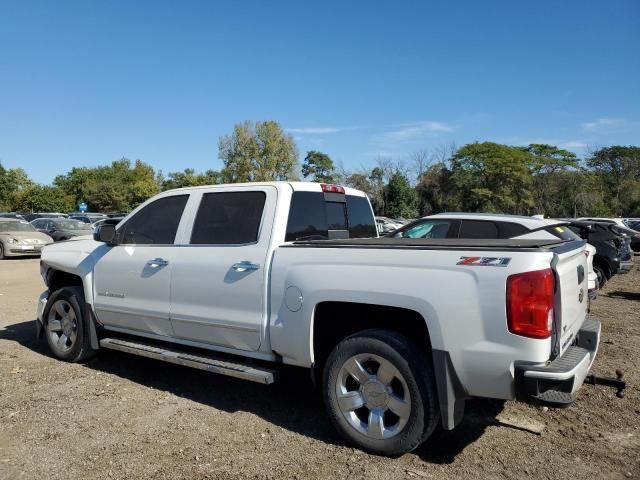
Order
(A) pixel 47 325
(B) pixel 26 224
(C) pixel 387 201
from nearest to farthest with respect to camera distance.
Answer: (A) pixel 47 325 → (B) pixel 26 224 → (C) pixel 387 201

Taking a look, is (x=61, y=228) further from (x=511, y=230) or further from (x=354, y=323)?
(x=354, y=323)

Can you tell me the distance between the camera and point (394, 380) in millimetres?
3514

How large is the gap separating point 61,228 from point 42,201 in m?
64.0

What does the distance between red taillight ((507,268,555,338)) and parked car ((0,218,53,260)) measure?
19026mm

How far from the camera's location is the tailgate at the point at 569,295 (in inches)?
125

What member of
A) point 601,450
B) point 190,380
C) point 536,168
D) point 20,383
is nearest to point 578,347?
point 601,450

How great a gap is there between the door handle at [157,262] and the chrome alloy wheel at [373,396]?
204 cm

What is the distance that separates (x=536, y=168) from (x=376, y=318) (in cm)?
6979

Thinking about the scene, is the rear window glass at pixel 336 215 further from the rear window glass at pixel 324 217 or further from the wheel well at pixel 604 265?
the wheel well at pixel 604 265

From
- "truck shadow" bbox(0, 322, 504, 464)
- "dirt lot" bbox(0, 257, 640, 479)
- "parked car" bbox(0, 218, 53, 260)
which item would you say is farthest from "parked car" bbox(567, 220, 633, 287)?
"parked car" bbox(0, 218, 53, 260)

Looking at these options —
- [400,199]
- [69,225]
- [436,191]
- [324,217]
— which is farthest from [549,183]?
[324,217]

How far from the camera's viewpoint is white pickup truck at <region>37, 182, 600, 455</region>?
310 centimetres

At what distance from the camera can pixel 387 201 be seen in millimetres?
51688

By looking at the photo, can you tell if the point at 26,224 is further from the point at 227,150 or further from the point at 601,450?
the point at 227,150
